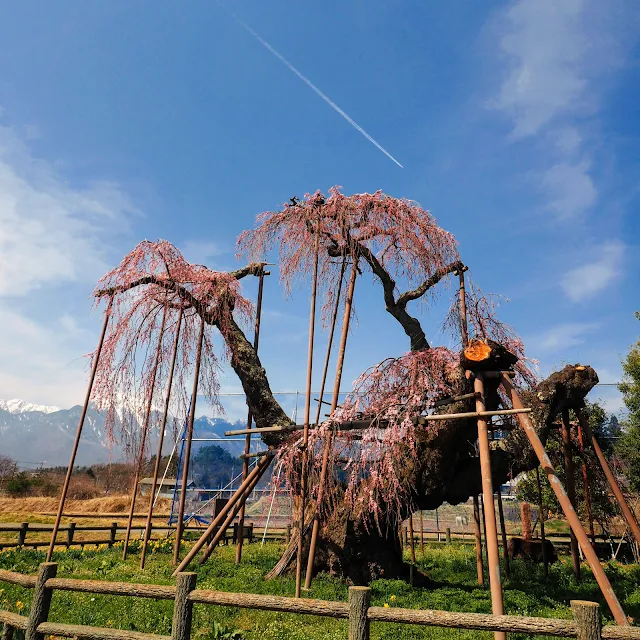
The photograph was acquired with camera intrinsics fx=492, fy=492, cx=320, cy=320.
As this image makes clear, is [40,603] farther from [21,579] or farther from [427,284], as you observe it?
[427,284]

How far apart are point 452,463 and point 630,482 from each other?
11.8 m

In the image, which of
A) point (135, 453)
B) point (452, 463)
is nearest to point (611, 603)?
point (452, 463)

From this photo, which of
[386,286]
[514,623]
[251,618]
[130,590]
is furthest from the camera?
[386,286]

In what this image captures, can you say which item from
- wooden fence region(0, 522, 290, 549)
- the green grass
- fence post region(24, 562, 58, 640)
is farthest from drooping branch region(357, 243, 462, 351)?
fence post region(24, 562, 58, 640)

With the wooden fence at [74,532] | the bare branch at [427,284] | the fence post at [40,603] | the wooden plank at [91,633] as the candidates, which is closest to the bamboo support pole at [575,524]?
the bare branch at [427,284]

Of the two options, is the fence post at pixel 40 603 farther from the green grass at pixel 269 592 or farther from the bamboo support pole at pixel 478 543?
the bamboo support pole at pixel 478 543

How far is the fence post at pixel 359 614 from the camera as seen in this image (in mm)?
3992

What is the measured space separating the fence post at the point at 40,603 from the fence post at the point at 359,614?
302cm

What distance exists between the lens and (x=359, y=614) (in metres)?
4.01

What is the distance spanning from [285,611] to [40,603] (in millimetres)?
2596

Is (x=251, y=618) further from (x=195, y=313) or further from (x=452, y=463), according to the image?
(x=195, y=313)

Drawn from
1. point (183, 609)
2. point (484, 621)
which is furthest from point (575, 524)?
point (183, 609)

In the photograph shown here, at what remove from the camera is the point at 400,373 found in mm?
8781

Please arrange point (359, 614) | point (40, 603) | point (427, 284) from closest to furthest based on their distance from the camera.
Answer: point (359, 614) → point (40, 603) → point (427, 284)
